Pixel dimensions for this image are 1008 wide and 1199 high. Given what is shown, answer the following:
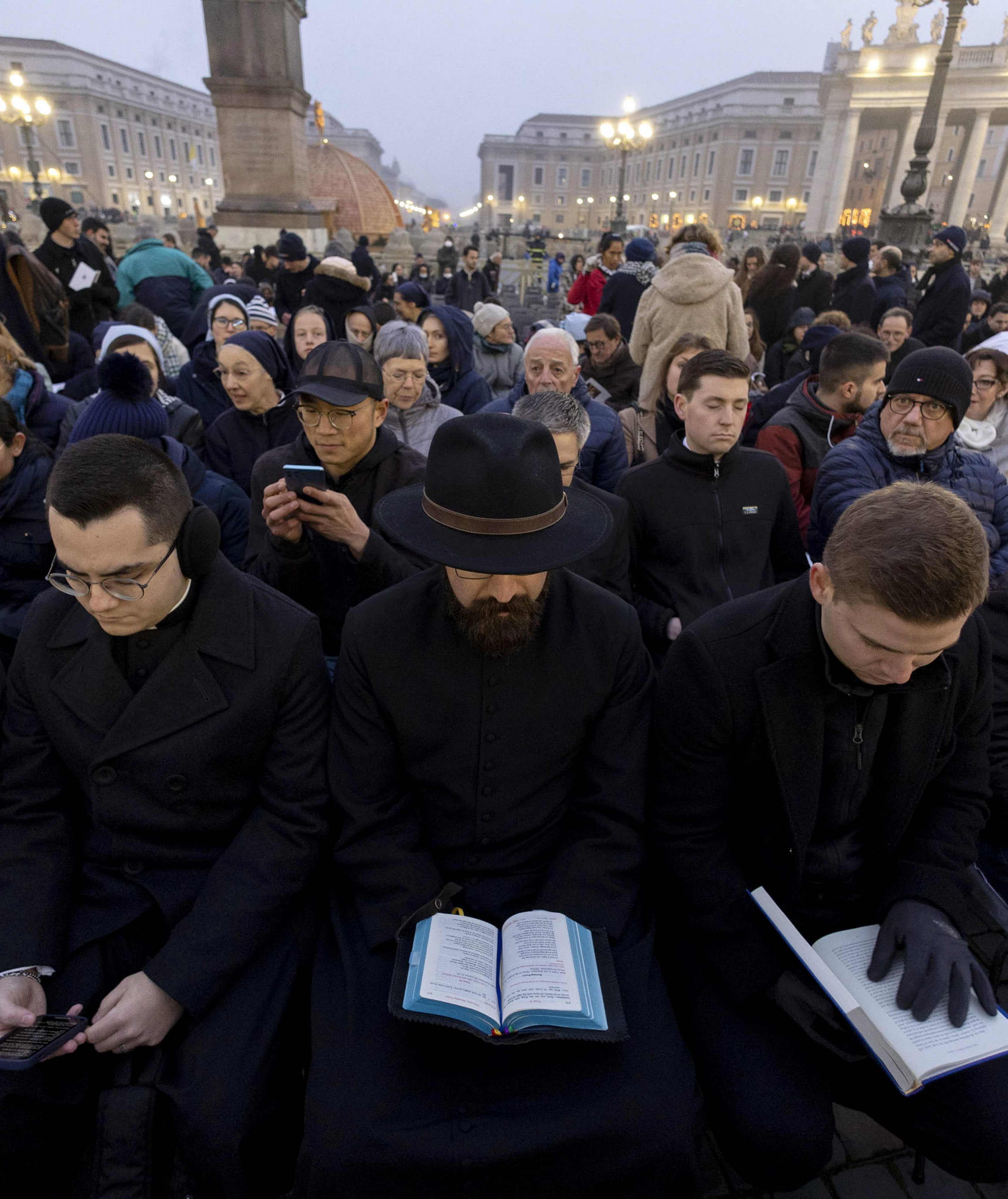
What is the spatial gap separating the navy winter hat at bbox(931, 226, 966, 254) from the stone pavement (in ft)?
26.0

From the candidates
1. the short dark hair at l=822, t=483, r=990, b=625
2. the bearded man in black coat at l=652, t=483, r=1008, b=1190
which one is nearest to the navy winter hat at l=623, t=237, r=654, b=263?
the bearded man in black coat at l=652, t=483, r=1008, b=1190

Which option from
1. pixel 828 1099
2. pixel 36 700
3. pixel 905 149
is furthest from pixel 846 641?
pixel 905 149

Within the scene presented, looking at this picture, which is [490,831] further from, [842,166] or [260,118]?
[842,166]

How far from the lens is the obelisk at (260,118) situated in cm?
1280

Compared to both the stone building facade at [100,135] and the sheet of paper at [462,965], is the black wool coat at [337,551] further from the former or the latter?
the stone building facade at [100,135]

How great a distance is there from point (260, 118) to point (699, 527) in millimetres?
14746

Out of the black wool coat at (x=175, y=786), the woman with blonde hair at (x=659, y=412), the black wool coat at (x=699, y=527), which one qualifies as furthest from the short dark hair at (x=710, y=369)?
the black wool coat at (x=175, y=786)

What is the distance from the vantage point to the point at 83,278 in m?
7.00

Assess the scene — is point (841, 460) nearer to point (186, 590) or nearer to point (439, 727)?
point (439, 727)

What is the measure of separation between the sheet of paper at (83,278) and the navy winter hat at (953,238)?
830 centimetres

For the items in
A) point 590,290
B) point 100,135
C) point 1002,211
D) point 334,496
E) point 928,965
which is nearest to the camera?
point 928,965

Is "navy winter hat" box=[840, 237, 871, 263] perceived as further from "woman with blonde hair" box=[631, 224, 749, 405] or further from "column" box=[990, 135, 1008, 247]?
"column" box=[990, 135, 1008, 247]

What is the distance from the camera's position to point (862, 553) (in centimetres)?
173

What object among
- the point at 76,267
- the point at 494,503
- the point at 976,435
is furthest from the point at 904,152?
the point at 494,503
